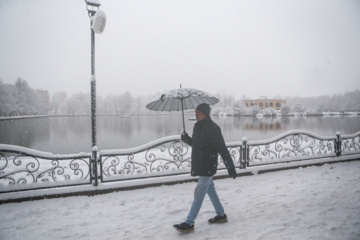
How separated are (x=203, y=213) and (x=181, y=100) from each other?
7.13 ft

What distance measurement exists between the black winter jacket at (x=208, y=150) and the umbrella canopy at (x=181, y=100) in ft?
3.52

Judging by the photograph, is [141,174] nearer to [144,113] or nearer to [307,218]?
[307,218]

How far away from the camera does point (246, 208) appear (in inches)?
156

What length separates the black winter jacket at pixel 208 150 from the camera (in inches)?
118

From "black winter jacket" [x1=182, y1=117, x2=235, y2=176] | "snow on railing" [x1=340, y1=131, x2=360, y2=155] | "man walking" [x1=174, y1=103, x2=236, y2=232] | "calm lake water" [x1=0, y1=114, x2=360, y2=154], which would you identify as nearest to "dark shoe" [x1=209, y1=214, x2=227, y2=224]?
"man walking" [x1=174, y1=103, x2=236, y2=232]

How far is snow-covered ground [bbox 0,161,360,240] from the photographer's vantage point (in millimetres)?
3145

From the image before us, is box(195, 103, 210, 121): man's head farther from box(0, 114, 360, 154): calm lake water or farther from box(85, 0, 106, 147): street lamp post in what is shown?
box(0, 114, 360, 154): calm lake water

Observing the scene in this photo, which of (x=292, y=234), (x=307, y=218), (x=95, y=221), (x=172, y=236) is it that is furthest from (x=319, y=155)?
(x=95, y=221)

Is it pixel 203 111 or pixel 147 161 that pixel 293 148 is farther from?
pixel 203 111

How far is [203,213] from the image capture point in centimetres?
379

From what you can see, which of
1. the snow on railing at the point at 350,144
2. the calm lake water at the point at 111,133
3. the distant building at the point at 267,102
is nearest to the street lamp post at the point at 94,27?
the snow on railing at the point at 350,144

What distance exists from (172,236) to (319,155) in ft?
21.5

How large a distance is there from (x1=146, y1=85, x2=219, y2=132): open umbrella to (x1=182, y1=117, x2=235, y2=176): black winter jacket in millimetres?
1073

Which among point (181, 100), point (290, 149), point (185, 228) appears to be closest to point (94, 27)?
point (181, 100)
